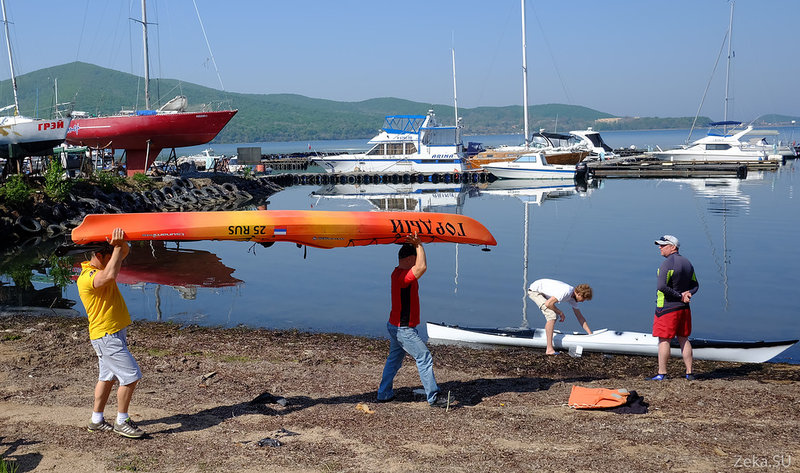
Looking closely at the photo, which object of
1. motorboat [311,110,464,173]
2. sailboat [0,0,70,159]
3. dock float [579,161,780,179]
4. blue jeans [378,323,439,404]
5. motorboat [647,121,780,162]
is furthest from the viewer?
motorboat [647,121,780,162]

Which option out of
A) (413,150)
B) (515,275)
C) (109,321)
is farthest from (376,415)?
(413,150)

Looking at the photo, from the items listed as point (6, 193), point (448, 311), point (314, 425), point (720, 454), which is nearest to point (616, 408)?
point (720, 454)

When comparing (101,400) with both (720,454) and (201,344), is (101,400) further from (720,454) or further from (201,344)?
(720,454)

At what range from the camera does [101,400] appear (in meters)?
6.78

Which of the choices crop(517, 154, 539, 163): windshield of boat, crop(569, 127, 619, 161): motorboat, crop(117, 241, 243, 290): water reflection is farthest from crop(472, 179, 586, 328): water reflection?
crop(569, 127, 619, 161): motorboat

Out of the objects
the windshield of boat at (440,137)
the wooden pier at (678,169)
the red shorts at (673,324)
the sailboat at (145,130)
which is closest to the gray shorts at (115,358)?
the red shorts at (673,324)

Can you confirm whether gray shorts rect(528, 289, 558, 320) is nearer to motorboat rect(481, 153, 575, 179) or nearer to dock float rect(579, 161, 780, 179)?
motorboat rect(481, 153, 575, 179)

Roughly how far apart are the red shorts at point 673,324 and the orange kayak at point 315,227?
2349 mm

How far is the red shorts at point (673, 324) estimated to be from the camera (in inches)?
347

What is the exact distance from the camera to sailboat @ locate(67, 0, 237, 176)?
43188mm

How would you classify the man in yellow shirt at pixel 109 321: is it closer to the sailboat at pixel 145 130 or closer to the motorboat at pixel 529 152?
the sailboat at pixel 145 130

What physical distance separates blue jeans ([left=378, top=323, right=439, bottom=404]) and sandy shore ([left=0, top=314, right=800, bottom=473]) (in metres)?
0.20

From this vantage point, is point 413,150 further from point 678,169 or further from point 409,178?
point 678,169

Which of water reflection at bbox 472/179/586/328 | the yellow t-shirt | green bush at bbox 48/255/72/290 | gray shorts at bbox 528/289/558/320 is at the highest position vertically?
the yellow t-shirt
